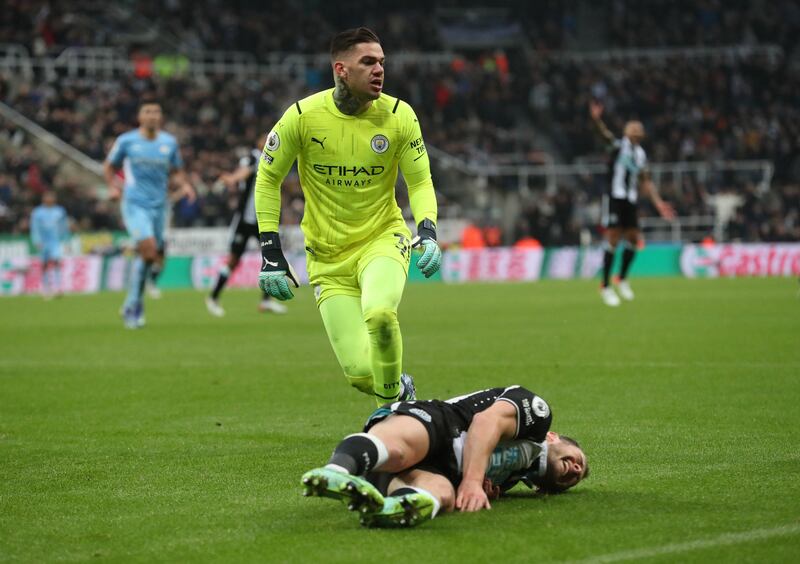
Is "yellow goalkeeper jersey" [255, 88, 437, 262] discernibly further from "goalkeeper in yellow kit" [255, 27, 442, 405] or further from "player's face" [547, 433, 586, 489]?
"player's face" [547, 433, 586, 489]

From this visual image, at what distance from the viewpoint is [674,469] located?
706 cm

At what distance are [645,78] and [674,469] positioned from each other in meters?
39.0

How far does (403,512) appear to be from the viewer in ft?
18.3

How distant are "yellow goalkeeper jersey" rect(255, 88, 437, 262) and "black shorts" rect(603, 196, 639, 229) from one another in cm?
1464

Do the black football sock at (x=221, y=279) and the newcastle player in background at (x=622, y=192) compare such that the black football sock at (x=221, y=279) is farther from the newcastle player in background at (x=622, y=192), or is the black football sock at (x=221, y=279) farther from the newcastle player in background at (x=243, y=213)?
the newcastle player in background at (x=622, y=192)

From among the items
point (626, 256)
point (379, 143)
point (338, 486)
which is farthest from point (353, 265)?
point (626, 256)

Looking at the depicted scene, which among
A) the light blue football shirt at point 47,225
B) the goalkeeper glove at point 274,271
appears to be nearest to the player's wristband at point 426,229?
the goalkeeper glove at point 274,271

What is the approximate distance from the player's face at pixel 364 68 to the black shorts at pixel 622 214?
15.1 m

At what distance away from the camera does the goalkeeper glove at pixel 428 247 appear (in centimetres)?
741

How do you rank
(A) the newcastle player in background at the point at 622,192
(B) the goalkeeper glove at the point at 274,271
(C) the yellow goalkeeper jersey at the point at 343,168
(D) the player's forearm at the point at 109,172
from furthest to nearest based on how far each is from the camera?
(A) the newcastle player in background at the point at 622,192 → (D) the player's forearm at the point at 109,172 → (C) the yellow goalkeeper jersey at the point at 343,168 → (B) the goalkeeper glove at the point at 274,271

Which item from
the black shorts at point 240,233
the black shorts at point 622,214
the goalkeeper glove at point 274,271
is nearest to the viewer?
the goalkeeper glove at point 274,271

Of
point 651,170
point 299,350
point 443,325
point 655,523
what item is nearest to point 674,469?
point 655,523

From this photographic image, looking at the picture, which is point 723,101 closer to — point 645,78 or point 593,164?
point 645,78

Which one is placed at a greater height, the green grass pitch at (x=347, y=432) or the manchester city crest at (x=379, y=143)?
the manchester city crest at (x=379, y=143)
